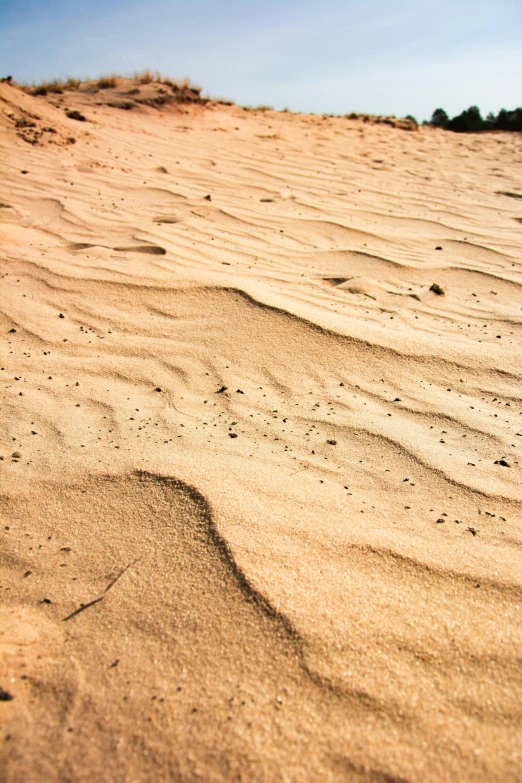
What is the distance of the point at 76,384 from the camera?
83.8 inches

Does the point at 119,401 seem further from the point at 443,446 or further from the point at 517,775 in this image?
the point at 517,775

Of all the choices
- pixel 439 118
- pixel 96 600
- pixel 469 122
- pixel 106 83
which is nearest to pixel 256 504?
pixel 96 600

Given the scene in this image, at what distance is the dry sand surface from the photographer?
101 centimetres

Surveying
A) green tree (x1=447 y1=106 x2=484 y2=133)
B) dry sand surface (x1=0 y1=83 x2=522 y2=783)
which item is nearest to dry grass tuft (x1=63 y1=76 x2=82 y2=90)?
dry sand surface (x1=0 y1=83 x2=522 y2=783)

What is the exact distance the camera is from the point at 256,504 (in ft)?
5.02

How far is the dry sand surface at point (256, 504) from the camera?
3.33ft

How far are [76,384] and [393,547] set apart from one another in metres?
1.33

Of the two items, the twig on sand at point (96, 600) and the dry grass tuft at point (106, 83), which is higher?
the dry grass tuft at point (106, 83)

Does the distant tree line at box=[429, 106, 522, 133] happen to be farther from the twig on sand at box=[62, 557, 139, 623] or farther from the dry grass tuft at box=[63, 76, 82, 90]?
the twig on sand at box=[62, 557, 139, 623]

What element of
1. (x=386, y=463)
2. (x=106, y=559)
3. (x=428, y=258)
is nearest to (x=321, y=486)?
(x=386, y=463)

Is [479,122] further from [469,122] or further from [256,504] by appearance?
[256,504]

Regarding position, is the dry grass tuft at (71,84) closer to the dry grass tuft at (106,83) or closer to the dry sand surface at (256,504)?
the dry grass tuft at (106,83)

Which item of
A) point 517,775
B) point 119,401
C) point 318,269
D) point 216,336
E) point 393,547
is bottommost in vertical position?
point 517,775

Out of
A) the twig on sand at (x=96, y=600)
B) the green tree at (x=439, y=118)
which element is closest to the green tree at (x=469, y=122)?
the green tree at (x=439, y=118)
